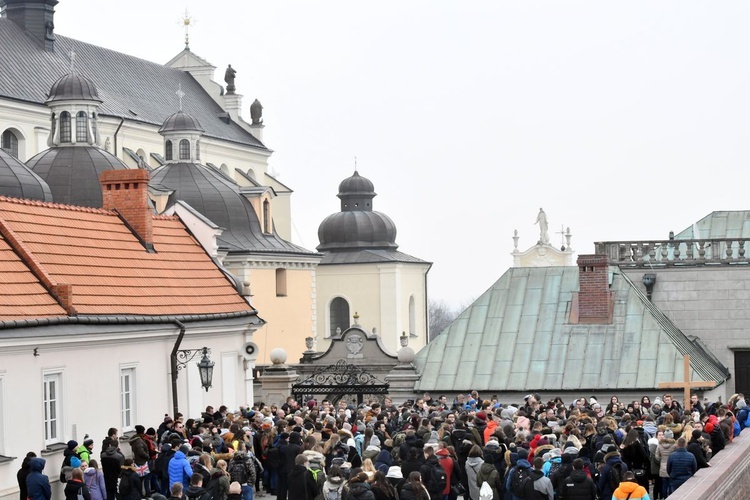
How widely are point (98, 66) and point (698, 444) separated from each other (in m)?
53.8

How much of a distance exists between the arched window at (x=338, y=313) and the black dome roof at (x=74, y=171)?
2657cm

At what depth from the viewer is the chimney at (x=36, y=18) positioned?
2569 inches

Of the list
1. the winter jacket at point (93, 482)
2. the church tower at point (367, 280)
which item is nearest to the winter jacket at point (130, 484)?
the winter jacket at point (93, 482)

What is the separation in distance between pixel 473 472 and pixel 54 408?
6.25 meters

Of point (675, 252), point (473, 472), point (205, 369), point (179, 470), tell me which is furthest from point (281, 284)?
point (179, 470)

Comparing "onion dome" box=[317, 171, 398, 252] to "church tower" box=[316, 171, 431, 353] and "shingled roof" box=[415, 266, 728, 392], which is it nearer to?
"church tower" box=[316, 171, 431, 353]

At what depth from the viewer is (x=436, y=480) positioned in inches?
693

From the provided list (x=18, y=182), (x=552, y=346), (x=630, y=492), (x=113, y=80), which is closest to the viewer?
(x=630, y=492)

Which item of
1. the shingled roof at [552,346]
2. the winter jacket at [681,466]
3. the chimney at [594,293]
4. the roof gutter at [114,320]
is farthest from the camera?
the chimney at [594,293]

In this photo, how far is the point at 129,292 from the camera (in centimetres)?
2528

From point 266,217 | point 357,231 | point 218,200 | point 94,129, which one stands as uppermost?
point 94,129

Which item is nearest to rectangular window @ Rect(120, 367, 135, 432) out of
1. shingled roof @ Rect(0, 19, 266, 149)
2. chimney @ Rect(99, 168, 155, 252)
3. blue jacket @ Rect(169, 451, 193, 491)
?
chimney @ Rect(99, 168, 155, 252)

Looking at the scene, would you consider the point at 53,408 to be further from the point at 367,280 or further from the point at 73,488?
the point at 367,280

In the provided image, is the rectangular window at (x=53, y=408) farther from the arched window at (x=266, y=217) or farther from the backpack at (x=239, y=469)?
the arched window at (x=266, y=217)
